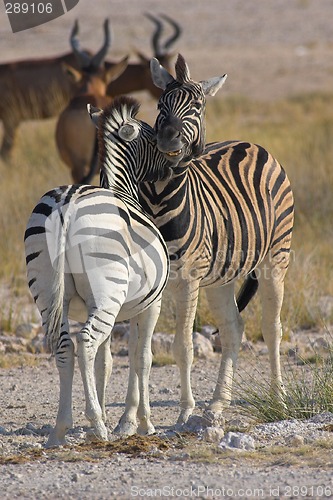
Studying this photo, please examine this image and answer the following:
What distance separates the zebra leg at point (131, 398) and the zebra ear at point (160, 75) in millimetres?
1453

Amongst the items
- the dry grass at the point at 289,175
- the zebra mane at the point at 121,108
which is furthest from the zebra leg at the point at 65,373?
the dry grass at the point at 289,175

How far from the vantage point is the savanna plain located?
15.2 ft

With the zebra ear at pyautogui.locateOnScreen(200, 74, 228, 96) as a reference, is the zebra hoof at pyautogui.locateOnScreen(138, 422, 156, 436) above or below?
below

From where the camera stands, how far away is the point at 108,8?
41.2 m

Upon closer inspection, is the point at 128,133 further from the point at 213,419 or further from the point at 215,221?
the point at 213,419

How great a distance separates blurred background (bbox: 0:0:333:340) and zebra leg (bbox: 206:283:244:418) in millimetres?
621


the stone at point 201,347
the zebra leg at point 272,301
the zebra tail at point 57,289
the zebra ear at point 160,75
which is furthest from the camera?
the stone at point 201,347

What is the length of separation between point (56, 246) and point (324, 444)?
1653mm

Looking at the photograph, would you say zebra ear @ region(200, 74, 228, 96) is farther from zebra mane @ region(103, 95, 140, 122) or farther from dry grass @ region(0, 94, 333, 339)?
dry grass @ region(0, 94, 333, 339)

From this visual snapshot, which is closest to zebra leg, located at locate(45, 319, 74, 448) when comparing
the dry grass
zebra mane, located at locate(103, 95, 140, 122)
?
zebra mane, located at locate(103, 95, 140, 122)

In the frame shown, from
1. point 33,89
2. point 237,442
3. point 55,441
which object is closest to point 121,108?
point 55,441

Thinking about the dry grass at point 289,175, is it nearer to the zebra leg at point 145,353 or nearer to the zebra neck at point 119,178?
the zebra leg at point 145,353

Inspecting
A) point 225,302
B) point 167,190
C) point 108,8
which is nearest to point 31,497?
point 167,190

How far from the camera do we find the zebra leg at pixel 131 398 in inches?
228
